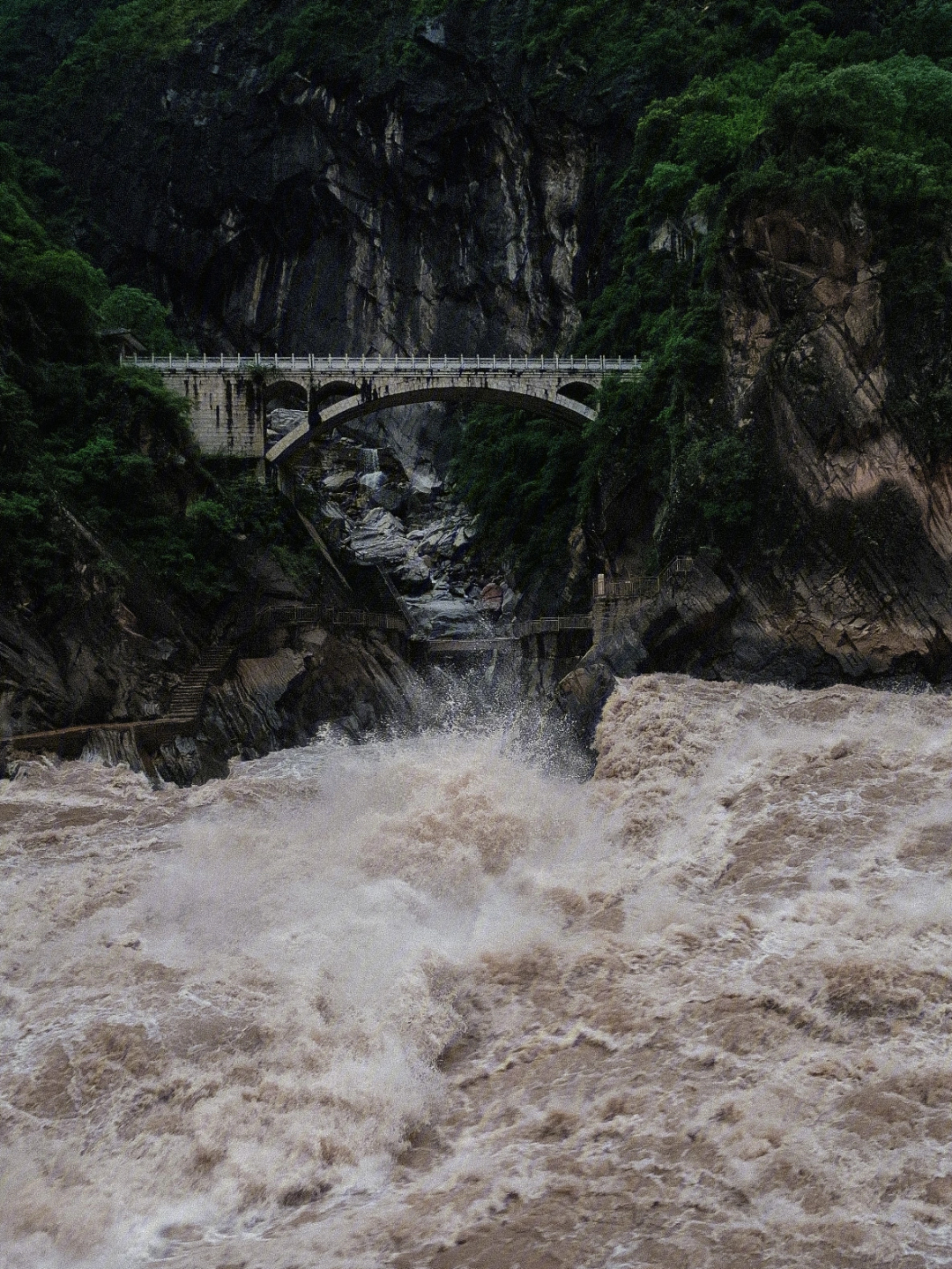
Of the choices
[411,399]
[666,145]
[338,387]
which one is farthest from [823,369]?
[666,145]

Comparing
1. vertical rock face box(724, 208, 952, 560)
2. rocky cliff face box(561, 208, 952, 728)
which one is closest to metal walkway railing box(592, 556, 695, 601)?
rocky cliff face box(561, 208, 952, 728)

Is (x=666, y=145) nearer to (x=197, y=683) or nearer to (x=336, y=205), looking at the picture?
(x=336, y=205)

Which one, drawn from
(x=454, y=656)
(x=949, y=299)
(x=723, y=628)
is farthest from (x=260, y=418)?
(x=949, y=299)

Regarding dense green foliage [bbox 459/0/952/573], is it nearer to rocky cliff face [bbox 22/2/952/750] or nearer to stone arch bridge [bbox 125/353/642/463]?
rocky cliff face [bbox 22/2/952/750]

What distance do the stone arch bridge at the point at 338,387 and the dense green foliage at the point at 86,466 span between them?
4.90m

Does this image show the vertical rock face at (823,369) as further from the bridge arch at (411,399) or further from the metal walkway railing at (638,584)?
the bridge arch at (411,399)

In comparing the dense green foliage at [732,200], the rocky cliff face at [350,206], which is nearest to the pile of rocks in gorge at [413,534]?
the rocky cliff face at [350,206]

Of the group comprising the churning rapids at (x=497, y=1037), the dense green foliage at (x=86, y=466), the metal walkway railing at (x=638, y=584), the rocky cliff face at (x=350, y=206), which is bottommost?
the churning rapids at (x=497, y=1037)

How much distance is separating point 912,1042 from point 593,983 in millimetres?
3870

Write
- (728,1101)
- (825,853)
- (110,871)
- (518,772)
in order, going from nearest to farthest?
(728,1101)
(825,853)
(110,871)
(518,772)

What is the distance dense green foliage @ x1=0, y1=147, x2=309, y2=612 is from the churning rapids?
18704 millimetres

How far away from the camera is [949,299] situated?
133 feet

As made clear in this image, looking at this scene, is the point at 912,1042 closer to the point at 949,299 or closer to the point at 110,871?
the point at 110,871

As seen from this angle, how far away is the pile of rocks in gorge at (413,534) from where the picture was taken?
201 feet
